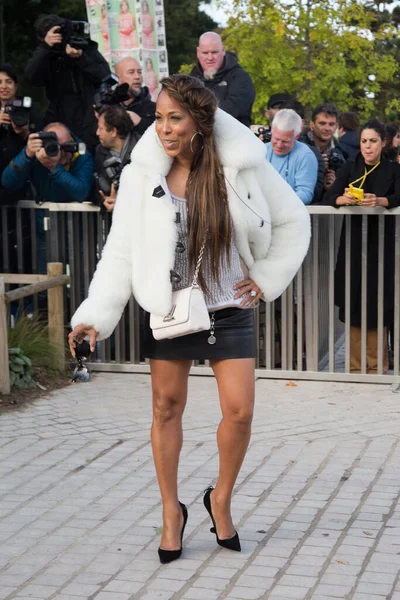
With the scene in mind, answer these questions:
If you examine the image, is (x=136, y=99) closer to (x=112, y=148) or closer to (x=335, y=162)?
(x=112, y=148)

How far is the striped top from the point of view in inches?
184

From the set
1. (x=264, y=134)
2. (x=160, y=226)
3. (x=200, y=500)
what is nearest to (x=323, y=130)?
(x=264, y=134)

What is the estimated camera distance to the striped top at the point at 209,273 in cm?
468

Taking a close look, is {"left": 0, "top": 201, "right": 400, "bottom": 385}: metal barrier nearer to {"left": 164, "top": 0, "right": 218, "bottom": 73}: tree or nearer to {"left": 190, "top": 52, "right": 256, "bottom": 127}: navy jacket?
{"left": 190, "top": 52, "right": 256, "bottom": 127}: navy jacket

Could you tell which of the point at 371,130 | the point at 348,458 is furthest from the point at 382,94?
the point at 348,458

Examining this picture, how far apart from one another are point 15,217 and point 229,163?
475 cm

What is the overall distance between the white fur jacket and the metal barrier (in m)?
3.56

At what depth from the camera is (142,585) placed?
14.8ft

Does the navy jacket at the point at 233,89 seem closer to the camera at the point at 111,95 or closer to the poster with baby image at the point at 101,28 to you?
the camera at the point at 111,95

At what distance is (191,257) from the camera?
471 cm

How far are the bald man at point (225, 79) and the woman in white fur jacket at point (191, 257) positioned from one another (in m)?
5.45

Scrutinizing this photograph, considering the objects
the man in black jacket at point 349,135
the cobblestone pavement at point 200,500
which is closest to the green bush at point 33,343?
the cobblestone pavement at point 200,500

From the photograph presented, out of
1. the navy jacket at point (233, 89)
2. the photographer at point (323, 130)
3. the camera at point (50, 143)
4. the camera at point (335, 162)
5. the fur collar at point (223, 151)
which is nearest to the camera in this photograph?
the fur collar at point (223, 151)

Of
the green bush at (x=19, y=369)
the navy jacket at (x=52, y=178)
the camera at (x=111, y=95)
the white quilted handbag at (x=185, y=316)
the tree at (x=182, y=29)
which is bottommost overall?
the green bush at (x=19, y=369)
